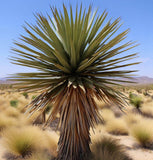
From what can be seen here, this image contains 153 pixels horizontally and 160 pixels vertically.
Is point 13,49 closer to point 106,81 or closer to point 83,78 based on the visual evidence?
point 83,78

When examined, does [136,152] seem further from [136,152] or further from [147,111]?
[147,111]

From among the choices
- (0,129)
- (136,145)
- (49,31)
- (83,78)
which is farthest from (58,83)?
(0,129)

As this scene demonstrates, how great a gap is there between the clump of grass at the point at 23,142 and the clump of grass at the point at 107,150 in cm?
173

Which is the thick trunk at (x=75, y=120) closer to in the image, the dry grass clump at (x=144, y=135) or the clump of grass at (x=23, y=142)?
the clump of grass at (x=23, y=142)

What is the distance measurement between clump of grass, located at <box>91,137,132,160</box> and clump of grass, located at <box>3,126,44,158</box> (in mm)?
1728

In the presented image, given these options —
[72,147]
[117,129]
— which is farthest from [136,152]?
[72,147]

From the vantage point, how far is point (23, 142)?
4.12 meters

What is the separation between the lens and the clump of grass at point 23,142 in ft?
13.2

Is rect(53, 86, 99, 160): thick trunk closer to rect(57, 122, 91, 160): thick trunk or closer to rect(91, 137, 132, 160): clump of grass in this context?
rect(57, 122, 91, 160): thick trunk

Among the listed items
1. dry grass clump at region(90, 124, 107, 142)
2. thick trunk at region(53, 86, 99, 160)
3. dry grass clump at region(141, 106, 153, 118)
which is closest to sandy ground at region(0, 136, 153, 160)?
dry grass clump at region(90, 124, 107, 142)

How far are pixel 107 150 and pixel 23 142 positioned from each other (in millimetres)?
2437

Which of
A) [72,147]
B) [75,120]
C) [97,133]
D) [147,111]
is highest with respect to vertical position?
[75,120]

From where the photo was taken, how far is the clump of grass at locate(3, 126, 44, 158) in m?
4.03

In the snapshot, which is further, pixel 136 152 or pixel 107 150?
pixel 136 152
